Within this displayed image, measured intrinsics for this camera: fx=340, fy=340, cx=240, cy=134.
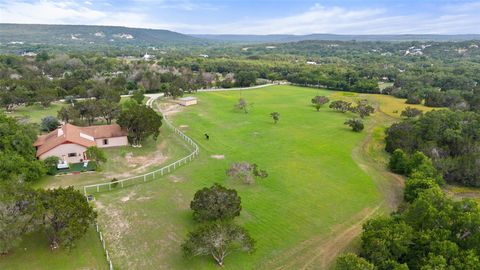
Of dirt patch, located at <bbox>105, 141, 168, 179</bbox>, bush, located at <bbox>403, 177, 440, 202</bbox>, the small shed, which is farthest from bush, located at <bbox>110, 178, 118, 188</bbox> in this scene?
the small shed

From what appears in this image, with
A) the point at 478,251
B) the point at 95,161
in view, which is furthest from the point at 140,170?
the point at 478,251

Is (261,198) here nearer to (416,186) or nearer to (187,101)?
(416,186)

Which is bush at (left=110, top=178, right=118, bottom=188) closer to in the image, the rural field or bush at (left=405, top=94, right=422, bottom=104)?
the rural field

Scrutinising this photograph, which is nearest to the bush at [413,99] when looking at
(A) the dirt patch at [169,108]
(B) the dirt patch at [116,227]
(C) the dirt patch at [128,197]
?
(A) the dirt patch at [169,108]

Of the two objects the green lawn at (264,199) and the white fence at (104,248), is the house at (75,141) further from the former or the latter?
the white fence at (104,248)

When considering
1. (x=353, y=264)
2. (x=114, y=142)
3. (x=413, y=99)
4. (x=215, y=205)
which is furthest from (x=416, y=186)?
(x=413, y=99)
